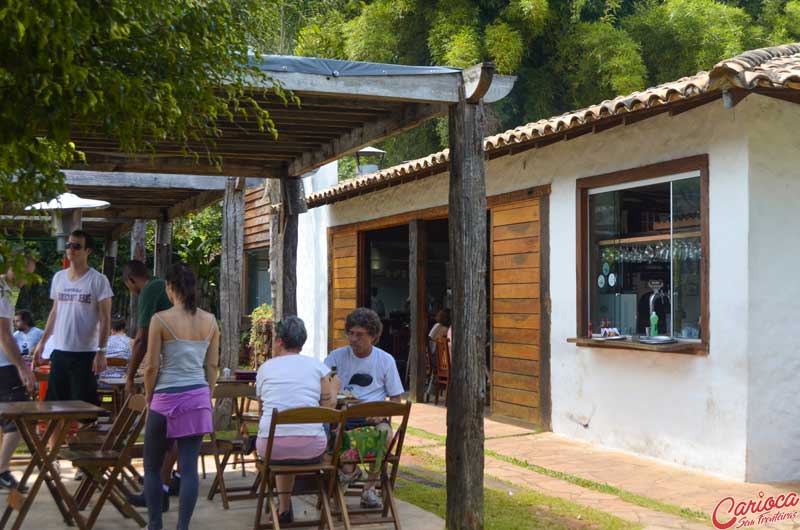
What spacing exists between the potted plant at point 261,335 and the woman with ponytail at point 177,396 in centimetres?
1020

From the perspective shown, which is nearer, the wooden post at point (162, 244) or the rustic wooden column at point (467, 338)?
the rustic wooden column at point (467, 338)

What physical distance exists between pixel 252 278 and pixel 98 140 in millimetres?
12500

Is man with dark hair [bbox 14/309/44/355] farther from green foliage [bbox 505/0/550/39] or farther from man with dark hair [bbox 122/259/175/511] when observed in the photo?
green foliage [bbox 505/0/550/39]

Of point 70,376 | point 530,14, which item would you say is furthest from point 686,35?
point 70,376

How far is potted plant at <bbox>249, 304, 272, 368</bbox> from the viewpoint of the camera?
50.5 feet

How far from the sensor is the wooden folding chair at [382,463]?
5195 mm

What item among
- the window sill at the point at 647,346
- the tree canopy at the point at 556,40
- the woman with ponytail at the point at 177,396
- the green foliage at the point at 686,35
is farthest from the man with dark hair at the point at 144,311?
the green foliage at the point at 686,35

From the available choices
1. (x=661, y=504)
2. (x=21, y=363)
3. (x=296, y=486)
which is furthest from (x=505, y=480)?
(x=21, y=363)

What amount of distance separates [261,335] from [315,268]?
145 centimetres

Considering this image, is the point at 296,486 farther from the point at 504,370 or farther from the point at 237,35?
the point at 504,370

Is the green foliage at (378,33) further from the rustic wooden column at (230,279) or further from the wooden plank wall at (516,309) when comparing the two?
the rustic wooden column at (230,279)

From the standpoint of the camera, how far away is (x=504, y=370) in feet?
33.6

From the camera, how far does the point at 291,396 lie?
5.22 m

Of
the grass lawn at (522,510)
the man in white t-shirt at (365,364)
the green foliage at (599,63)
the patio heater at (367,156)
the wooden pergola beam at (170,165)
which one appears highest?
the green foliage at (599,63)
